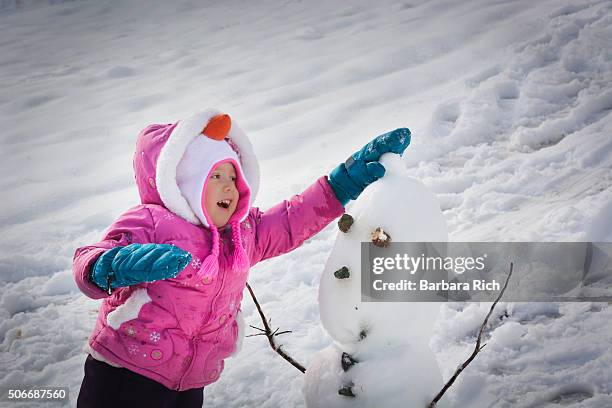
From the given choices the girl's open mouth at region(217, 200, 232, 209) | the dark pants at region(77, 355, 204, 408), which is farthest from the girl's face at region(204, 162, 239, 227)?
the dark pants at region(77, 355, 204, 408)

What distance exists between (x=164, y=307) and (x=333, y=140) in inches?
104

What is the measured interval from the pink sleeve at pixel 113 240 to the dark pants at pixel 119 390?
0.32 metres

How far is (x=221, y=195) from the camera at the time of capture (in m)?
2.24

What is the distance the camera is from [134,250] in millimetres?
1932

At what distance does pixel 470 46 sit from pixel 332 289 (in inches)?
148

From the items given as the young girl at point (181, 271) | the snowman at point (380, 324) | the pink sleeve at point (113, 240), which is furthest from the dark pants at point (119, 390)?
the snowman at point (380, 324)

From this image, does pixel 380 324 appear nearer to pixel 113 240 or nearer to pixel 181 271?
pixel 181 271

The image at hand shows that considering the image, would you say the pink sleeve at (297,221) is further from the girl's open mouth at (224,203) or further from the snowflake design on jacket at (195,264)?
the snowflake design on jacket at (195,264)

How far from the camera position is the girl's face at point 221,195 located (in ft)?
7.32

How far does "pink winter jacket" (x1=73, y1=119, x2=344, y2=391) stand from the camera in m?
2.12

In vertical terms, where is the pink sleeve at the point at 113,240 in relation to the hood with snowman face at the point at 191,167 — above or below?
below

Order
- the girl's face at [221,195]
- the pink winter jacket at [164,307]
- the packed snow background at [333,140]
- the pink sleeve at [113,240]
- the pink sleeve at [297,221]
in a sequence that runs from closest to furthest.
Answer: the pink sleeve at [113,240] < the pink winter jacket at [164,307] < the girl's face at [221,195] < the pink sleeve at [297,221] < the packed snow background at [333,140]

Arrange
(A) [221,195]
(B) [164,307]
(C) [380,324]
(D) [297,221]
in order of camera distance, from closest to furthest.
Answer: (C) [380,324] < (B) [164,307] < (A) [221,195] < (D) [297,221]

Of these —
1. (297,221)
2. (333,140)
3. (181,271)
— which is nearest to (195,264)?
(181,271)
